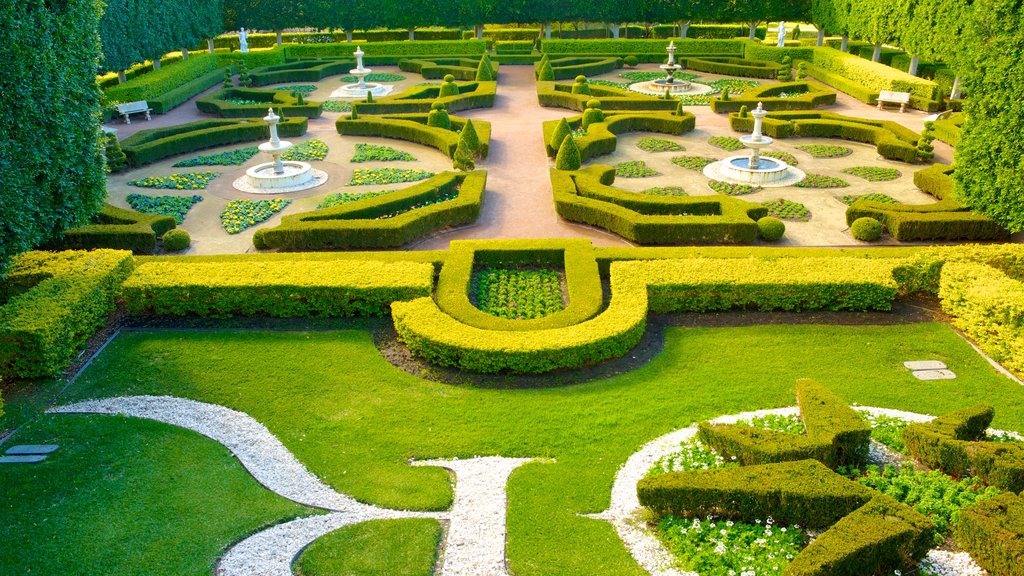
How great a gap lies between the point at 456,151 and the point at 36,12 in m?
14.1

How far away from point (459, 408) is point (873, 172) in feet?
68.7

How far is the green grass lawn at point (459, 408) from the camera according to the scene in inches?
428

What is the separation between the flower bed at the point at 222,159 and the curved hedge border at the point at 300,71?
16.0 metres

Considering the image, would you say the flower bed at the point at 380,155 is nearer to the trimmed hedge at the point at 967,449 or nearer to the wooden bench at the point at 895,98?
the trimmed hedge at the point at 967,449

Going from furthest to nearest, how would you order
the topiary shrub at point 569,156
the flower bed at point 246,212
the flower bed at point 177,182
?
the flower bed at point 177,182 → the topiary shrub at point 569,156 → the flower bed at point 246,212

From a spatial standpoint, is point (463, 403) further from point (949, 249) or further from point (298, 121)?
point (298, 121)

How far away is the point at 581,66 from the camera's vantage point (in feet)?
151

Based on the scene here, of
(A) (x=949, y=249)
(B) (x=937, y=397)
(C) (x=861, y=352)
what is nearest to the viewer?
(B) (x=937, y=397)

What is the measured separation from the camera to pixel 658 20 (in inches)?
2124

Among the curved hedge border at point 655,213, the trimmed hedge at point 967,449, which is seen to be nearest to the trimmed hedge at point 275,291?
the curved hedge border at point 655,213

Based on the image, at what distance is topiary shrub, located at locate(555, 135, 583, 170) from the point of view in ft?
88.0

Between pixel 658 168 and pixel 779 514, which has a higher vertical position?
pixel 658 168

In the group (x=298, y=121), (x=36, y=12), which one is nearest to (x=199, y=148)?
(x=298, y=121)

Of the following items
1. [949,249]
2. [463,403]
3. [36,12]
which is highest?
[36,12]
